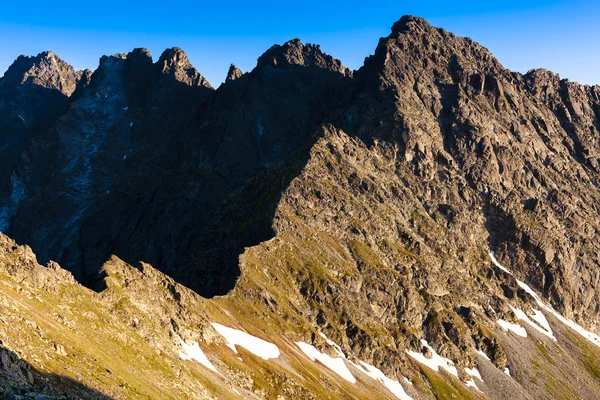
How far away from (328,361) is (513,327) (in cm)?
8574

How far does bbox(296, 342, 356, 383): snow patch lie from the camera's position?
130250 millimetres

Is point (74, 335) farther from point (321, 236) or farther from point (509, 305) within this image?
point (509, 305)

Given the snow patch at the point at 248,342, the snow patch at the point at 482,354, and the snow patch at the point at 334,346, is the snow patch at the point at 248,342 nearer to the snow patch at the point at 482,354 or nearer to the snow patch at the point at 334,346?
the snow patch at the point at 334,346

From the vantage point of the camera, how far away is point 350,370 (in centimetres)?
Answer: 13575

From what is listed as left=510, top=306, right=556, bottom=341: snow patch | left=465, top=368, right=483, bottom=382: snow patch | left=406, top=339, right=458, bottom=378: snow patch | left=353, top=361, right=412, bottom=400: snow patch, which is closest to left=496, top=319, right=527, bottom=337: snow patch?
left=510, top=306, right=556, bottom=341: snow patch

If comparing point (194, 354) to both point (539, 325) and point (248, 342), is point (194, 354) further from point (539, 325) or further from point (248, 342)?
point (539, 325)

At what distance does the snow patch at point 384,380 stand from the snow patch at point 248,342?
112ft

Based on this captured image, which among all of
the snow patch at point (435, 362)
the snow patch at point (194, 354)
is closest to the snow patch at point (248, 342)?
the snow patch at point (194, 354)

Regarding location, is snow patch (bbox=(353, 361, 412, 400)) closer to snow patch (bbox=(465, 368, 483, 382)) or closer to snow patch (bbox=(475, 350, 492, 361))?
snow patch (bbox=(465, 368, 483, 382))

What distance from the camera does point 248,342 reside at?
112 meters

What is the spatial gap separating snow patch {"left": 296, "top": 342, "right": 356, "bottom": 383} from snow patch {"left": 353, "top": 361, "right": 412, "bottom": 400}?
7.89 meters

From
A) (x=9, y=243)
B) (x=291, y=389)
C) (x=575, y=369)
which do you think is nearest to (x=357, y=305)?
(x=291, y=389)

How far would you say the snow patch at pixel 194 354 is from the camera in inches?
3541

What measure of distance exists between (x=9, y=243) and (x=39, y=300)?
1122cm
